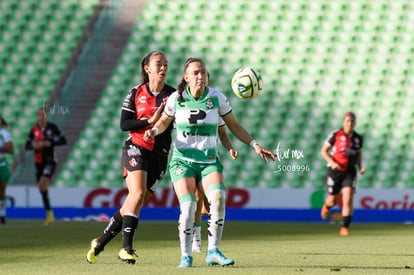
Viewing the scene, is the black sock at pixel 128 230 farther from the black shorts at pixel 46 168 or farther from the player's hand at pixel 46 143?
the black shorts at pixel 46 168

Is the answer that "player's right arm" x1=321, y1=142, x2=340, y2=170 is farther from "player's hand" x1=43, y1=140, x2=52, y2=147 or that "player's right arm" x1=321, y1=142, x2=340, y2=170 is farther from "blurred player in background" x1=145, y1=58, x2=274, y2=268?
"blurred player in background" x1=145, y1=58, x2=274, y2=268

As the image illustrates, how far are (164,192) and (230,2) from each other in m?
5.13

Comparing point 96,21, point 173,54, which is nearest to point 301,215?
point 173,54

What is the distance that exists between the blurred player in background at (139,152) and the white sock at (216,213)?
2.63 feet

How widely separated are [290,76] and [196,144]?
15.7 meters

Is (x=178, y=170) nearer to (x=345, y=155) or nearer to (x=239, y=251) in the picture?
(x=239, y=251)

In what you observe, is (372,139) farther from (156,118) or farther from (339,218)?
(156,118)

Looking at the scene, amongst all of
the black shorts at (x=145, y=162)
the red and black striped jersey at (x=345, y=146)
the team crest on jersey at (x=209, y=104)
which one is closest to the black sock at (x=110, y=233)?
the black shorts at (x=145, y=162)

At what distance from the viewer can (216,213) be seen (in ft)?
30.8

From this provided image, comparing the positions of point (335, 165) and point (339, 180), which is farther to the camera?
point (339, 180)

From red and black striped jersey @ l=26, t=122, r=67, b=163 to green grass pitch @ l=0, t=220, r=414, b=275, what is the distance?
185 centimetres

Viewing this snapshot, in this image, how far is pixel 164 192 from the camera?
23.6 metres

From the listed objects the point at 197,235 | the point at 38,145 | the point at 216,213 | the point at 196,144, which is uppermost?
the point at 196,144

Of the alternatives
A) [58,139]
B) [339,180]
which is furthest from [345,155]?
[58,139]
